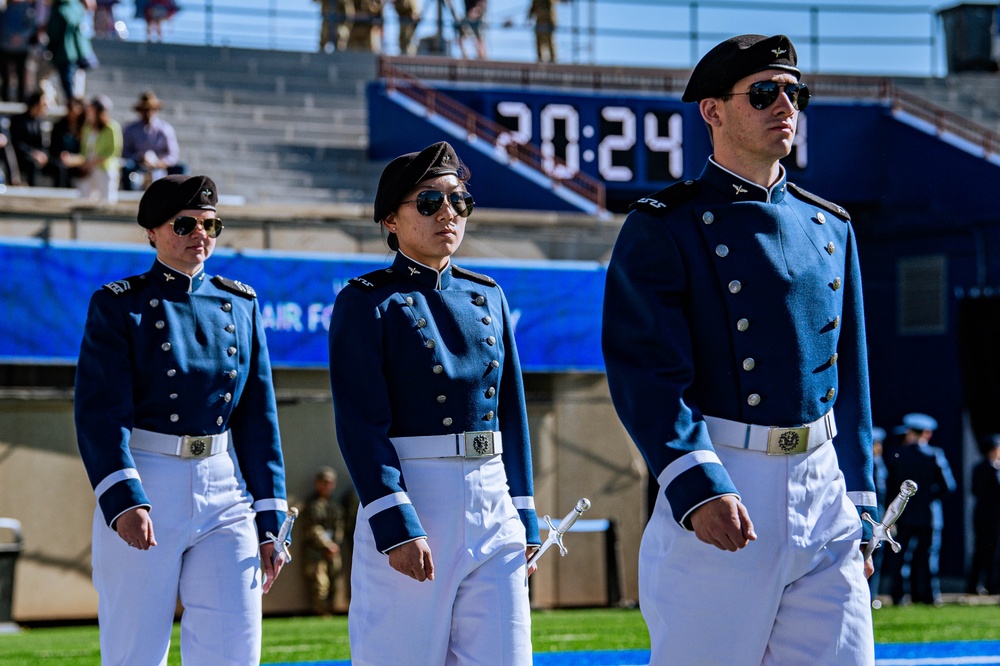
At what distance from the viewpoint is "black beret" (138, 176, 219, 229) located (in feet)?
21.5

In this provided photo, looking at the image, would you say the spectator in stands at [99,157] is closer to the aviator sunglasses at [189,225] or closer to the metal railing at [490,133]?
the metal railing at [490,133]

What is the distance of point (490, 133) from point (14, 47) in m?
5.66

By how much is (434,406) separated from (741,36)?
158 centimetres

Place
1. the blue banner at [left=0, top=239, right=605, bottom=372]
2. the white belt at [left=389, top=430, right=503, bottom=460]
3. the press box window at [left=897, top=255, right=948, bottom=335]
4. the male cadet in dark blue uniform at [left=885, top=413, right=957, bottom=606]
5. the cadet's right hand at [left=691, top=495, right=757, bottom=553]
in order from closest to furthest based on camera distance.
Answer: the cadet's right hand at [left=691, top=495, right=757, bottom=553] → the white belt at [left=389, top=430, right=503, bottom=460] → the blue banner at [left=0, top=239, right=605, bottom=372] → the male cadet in dark blue uniform at [left=885, top=413, right=957, bottom=606] → the press box window at [left=897, top=255, right=948, bottom=335]

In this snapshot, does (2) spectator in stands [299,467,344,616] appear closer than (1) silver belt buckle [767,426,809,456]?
No

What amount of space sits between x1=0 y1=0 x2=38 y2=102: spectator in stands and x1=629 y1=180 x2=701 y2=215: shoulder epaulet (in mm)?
16362

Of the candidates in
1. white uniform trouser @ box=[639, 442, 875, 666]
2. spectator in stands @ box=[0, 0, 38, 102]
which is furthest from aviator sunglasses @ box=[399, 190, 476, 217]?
spectator in stands @ box=[0, 0, 38, 102]

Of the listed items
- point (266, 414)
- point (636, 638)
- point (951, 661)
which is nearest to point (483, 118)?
point (636, 638)

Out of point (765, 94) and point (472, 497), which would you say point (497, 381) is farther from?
point (765, 94)

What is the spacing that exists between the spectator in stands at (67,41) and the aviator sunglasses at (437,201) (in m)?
14.5

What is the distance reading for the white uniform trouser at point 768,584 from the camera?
433 centimetres

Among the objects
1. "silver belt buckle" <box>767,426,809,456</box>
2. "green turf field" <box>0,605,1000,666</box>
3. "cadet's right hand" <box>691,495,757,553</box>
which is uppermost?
"silver belt buckle" <box>767,426,809,456</box>

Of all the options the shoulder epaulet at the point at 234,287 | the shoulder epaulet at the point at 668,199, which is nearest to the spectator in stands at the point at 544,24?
the shoulder epaulet at the point at 234,287

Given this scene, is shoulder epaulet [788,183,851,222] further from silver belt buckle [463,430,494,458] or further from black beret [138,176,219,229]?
black beret [138,176,219,229]
